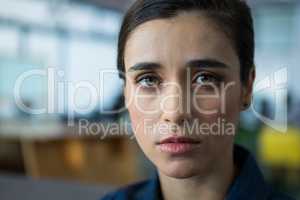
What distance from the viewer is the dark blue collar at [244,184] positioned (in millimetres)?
507

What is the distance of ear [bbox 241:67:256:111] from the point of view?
0.48 meters

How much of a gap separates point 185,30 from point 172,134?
0.32ft

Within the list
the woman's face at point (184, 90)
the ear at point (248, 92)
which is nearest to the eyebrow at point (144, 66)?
the woman's face at point (184, 90)

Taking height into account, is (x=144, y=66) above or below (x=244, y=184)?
above

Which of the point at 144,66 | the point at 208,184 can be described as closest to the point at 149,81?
the point at 144,66

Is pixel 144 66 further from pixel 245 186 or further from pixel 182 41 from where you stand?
pixel 245 186

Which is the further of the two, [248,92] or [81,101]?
[81,101]

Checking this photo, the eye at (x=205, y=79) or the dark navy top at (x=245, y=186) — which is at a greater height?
the eye at (x=205, y=79)

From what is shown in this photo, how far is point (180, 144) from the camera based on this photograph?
0.42 meters

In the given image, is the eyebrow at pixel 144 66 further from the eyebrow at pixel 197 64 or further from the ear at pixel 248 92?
the ear at pixel 248 92

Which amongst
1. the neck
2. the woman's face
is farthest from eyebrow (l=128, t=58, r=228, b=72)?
the neck

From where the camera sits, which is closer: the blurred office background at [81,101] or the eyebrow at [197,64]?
the eyebrow at [197,64]

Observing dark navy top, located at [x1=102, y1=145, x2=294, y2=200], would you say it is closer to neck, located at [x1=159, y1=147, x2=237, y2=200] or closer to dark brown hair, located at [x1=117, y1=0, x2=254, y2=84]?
neck, located at [x1=159, y1=147, x2=237, y2=200]

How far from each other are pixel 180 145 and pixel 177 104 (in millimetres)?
38
